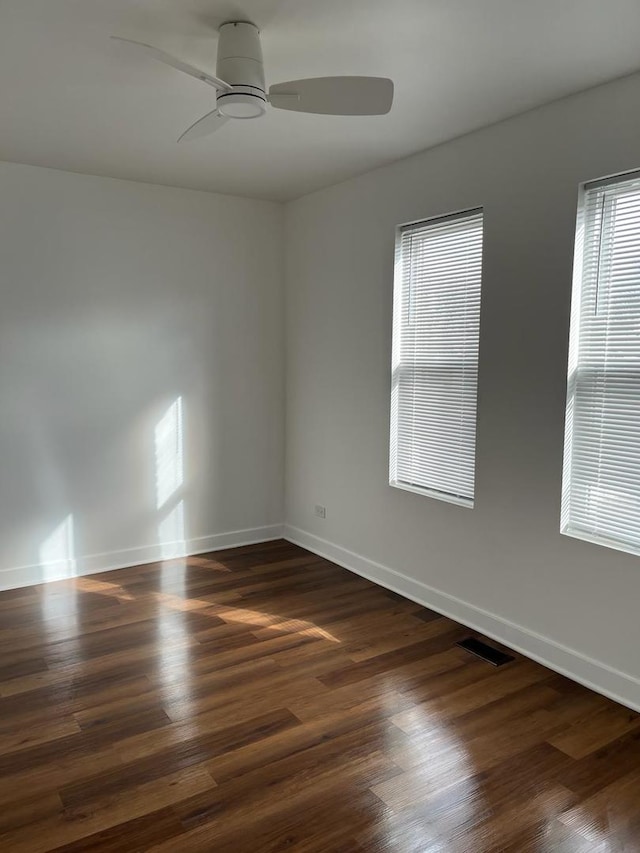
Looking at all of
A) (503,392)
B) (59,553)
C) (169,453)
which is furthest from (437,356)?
(59,553)

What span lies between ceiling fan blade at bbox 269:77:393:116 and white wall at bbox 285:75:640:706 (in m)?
1.04

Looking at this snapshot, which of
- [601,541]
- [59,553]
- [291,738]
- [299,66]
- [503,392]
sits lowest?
[291,738]

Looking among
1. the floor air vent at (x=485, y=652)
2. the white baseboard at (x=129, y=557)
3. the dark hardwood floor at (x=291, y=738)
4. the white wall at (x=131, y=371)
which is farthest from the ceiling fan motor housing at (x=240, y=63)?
the white baseboard at (x=129, y=557)

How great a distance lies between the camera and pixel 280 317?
16.5 feet

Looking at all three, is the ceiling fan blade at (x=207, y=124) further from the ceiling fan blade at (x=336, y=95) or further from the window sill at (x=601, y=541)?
the window sill at (x=601, y=541)

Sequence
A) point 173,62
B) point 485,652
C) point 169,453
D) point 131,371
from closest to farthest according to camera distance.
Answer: point 173,62 → point 485,652 → point 131,371 → point 169,453

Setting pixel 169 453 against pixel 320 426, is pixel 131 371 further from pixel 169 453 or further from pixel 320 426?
pixel 320 426

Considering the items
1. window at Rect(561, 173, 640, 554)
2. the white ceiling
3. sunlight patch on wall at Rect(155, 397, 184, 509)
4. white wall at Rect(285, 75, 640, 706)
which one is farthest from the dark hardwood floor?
the white ceiling

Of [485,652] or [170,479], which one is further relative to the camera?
[170,479]

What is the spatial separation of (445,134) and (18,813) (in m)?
3.44

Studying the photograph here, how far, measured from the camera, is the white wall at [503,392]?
2.80m

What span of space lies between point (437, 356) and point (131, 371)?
82.1 inches

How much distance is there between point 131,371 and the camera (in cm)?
438

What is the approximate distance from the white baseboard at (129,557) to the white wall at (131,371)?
0.01 m
